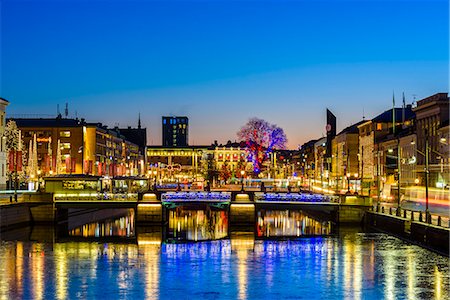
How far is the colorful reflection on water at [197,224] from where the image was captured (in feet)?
288

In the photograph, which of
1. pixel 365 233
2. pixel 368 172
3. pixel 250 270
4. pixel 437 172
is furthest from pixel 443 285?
pixel 368 172

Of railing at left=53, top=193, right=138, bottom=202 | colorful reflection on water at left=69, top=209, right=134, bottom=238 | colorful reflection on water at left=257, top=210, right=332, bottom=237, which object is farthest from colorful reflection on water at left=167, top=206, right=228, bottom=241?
railing at left=53, top=193, right=138, bottom=202

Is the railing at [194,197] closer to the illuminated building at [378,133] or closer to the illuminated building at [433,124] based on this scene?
the illuminated building at [433,124]

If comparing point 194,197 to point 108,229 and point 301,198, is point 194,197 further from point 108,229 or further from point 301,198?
point 301,198

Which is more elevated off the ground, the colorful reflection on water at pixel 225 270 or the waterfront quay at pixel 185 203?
the waterfront quay at pixel 185 203

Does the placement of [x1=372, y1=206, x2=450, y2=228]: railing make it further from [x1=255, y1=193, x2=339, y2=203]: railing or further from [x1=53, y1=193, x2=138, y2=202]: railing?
[x1=53, y1=193, x2=138, y2=202]: railing

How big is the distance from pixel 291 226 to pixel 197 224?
41.0 ft

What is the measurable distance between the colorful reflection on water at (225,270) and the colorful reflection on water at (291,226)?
1352 cm

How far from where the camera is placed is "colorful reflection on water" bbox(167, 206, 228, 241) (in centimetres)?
8775

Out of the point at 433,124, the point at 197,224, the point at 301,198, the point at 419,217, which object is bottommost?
the point at 197,224

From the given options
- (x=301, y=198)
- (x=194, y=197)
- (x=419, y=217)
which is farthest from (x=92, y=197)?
(x=419, y=217)

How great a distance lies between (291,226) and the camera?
4109 inches

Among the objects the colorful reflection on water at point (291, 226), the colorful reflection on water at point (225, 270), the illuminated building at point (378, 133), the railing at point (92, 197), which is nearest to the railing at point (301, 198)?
the colorful reflection on water at point (291, 226)

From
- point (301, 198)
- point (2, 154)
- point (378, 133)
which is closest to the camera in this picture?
point (301, 198)
